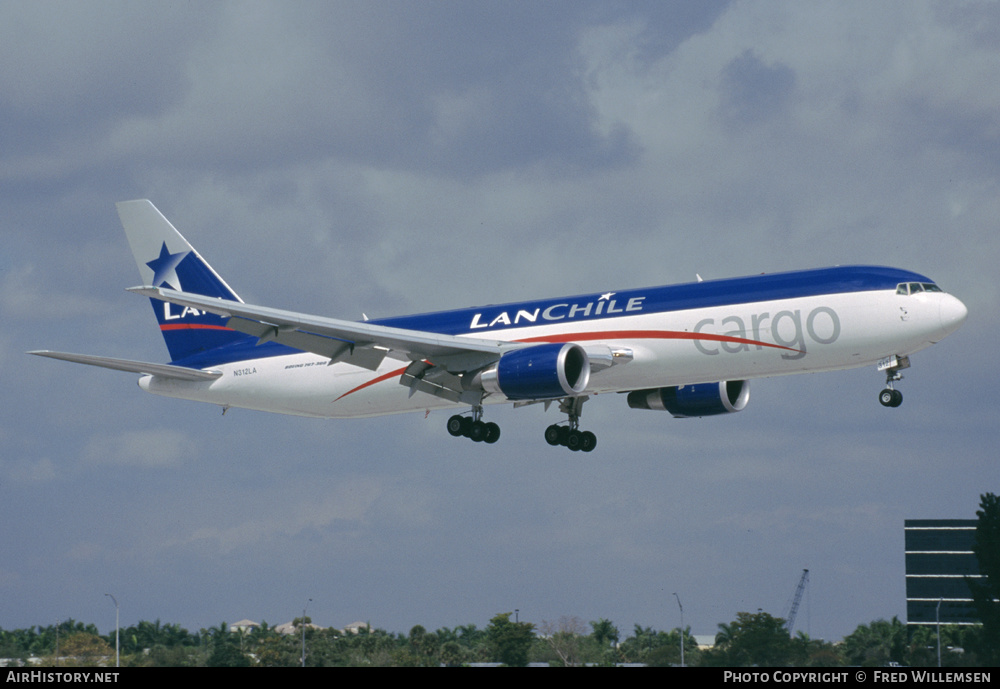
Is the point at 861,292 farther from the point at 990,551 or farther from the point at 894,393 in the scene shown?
the point at 990,551

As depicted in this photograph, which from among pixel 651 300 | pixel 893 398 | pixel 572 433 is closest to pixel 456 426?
pixel 572 433

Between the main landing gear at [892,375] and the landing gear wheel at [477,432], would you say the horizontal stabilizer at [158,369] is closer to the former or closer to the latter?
the landing gear wheel at [477,432]

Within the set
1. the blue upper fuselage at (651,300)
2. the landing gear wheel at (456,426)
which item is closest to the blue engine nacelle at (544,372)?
the blue upper fuselage at (651,300)

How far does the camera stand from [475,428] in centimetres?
4250

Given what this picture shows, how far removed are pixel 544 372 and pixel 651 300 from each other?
14.5 ft

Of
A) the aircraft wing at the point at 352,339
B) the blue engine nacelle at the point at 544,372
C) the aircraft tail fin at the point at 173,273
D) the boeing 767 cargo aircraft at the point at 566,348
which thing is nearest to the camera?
the boeing 767 cargo aircraft at the point at 566,348

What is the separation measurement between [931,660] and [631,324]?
103 feet

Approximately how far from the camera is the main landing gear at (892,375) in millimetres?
35844

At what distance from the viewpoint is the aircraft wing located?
37.4 m

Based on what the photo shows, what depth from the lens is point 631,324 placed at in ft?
125

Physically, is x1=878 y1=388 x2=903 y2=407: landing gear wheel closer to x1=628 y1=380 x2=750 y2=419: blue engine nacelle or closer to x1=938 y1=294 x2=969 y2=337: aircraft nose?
x1=938 y1=294 x2=969 y2=337: aircraft nose

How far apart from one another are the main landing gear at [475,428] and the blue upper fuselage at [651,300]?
3114 mm
